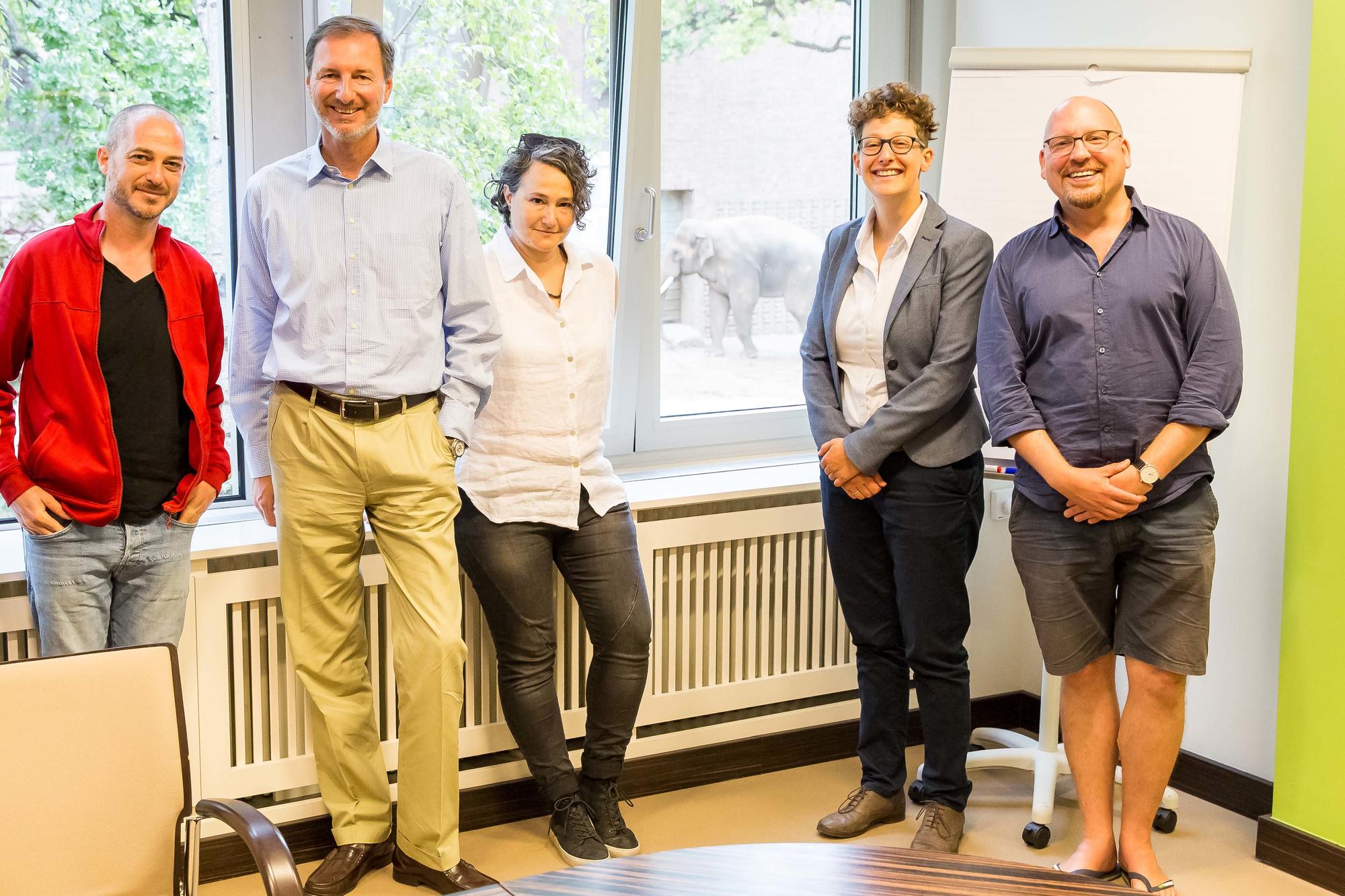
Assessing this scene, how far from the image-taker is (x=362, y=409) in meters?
2.64

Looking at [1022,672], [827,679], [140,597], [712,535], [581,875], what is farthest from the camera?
[1022,672]

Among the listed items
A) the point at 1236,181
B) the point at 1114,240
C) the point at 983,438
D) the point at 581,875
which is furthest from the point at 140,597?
the point at 1236,181

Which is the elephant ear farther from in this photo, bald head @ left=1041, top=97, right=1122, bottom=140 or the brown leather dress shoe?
the brown leather dress shoe

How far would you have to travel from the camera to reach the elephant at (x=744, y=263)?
3.79 m

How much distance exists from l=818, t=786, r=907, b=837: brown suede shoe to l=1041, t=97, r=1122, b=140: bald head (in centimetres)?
170

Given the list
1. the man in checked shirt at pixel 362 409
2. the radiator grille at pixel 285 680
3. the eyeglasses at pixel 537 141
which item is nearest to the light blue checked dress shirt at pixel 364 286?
the man in checked shirt at pixel 362 409

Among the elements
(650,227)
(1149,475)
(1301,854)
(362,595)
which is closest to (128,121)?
(362,595)

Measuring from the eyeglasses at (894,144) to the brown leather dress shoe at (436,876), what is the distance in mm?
1880

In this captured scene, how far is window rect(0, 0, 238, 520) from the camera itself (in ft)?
9.53

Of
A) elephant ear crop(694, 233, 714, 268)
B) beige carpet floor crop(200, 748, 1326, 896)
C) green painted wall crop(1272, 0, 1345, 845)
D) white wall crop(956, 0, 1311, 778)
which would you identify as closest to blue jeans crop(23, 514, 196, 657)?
beige carpet floor crop(200, 748, 1326, 896)

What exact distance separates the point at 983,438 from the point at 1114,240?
0.60m

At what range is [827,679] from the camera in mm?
3711

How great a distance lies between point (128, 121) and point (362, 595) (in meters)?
1.12

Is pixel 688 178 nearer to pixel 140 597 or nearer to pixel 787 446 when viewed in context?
pixel 787 446
